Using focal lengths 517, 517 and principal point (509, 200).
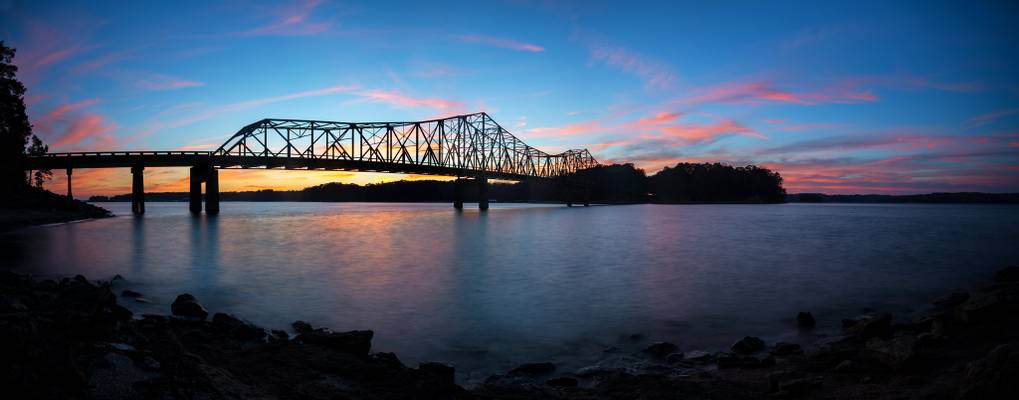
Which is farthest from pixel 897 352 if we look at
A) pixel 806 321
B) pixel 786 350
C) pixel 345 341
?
pixel 345 341

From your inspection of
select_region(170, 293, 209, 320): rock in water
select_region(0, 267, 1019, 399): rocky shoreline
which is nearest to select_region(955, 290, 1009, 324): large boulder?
select_region(0, 267, 1019, 399): rocky shoreline

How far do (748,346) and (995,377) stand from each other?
3798 millimetres

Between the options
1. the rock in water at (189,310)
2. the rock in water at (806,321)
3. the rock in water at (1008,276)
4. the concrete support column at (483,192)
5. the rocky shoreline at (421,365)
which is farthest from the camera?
the concrete support column at (483,192)

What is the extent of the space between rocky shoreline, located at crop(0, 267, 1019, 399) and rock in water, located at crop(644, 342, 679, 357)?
32 millimetres

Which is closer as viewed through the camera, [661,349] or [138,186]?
[661,349]

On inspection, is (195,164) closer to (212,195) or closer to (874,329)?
(212,195)

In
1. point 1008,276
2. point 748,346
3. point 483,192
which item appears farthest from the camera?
point 483,192

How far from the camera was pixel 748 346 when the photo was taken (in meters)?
8.27

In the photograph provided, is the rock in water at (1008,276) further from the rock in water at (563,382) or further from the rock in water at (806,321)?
the rock in water at (563,382)

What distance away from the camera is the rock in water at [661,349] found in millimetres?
8281

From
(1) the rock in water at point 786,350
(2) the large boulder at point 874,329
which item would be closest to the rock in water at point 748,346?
(1) the rock in water at point 786,350

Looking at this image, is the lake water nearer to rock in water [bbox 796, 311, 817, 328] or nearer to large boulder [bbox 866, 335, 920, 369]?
rock in water [bbox 796, 311, 817, 328]

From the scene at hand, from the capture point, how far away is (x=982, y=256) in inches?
1038

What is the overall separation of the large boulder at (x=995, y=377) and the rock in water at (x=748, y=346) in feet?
10.8
